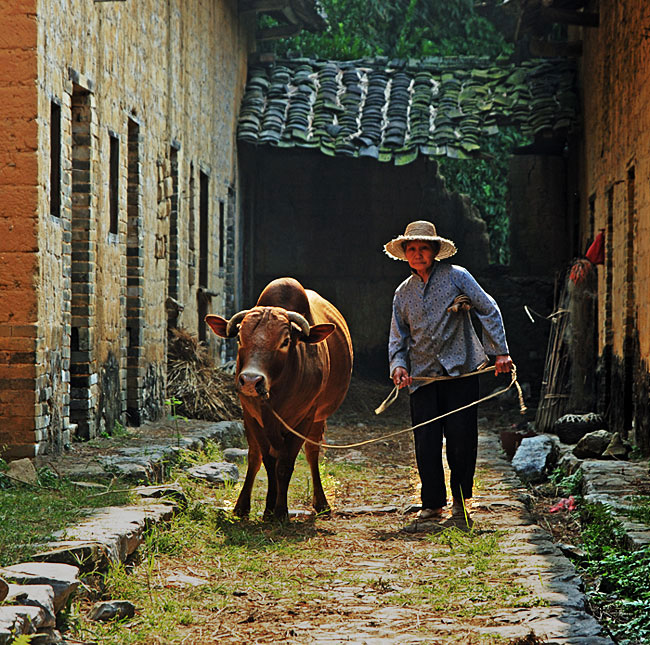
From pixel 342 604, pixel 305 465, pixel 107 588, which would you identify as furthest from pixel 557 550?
pixel 305 465

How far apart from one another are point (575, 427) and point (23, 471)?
19.4ft

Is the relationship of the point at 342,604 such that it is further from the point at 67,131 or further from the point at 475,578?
the point at 67,131

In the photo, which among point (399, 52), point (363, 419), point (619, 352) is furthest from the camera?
point (399, 52)

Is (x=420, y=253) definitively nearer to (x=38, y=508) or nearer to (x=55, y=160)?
(x=38, y=508)

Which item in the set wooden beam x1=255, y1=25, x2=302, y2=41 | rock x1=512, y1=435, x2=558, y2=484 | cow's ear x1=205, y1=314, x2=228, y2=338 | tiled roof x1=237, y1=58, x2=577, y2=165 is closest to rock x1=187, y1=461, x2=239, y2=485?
cow's ear x1=205, y1=314, x2=228, y2=338

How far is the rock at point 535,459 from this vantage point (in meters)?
10.1

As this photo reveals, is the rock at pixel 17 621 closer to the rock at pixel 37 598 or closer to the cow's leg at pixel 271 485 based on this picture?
the rock at pixel 37 598

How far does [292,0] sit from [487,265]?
560 centimetres

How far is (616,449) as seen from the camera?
9562 mm

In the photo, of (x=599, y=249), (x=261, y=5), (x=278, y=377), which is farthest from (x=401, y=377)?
(x=261, y=5)

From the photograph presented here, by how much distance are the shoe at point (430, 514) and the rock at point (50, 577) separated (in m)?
3.14

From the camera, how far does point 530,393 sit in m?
16.6

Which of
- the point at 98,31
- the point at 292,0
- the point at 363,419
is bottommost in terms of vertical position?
the point at 363,419

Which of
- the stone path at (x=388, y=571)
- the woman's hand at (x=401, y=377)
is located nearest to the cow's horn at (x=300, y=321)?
the woman's hand at (x=401, y=377)
